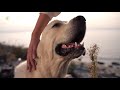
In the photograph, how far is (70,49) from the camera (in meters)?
4.79

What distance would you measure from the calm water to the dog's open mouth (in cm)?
17

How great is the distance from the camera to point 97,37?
493cm

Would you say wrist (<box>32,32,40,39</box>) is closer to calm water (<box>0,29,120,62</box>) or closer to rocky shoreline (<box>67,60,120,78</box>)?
calm water (<box>0,29,120,62</box>)

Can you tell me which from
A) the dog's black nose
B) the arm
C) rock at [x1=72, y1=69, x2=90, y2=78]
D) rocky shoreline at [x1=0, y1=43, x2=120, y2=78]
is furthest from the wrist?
rock at [x1=72, y1=69, x2=90, y2=78]

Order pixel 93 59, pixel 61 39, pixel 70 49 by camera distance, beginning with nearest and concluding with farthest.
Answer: pixel 61 39 < pixel 70 49 < pixel 93 59

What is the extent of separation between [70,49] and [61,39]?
0.70ft

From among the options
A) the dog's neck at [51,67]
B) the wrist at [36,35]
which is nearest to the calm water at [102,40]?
the wrist at [36,35]

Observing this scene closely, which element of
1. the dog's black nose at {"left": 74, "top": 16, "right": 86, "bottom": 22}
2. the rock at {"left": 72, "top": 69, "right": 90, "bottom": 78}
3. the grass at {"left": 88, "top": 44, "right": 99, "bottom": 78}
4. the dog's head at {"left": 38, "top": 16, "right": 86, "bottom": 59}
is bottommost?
the rock at {"left": 72, "top": 69, "right": 90, "bottom": 78}

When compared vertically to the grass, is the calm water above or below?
above

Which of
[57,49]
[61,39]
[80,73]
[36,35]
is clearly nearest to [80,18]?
[61,39]

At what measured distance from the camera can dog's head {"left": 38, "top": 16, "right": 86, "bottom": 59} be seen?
4.66 m

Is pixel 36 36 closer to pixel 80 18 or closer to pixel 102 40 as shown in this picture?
pixel 80 18
